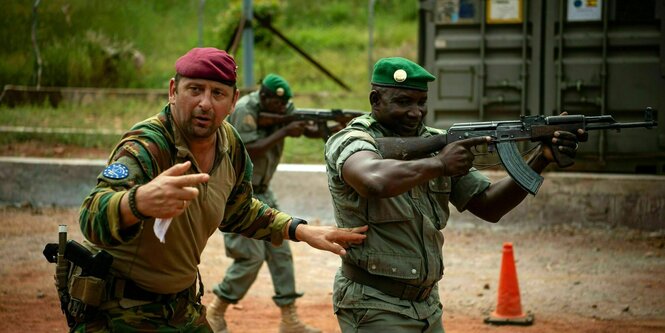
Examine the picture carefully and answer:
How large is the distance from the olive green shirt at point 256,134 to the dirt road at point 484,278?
117 cm

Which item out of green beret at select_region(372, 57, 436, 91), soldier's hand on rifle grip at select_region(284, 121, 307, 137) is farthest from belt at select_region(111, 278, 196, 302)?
soldier's hand on rifle grip at select_region(284, 121, 307, 137)

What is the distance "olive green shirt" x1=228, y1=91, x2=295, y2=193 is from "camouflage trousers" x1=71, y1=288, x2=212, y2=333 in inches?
136

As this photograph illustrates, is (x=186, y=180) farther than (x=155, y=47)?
No

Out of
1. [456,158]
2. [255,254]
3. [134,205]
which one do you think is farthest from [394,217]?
[255,254]

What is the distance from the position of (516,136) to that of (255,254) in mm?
3417

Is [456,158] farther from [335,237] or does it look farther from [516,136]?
[335,237]

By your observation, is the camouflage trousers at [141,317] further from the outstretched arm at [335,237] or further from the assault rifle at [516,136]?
the assault rifle at [516,136]

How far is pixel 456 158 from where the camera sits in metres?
4.07

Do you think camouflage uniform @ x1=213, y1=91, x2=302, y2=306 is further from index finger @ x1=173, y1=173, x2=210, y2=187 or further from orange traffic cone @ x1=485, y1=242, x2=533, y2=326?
index finger @ x1=173, y1=173, x2=210, y2=187

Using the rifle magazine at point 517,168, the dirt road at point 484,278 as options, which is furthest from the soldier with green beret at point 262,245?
the rifle magazine at point 517,168

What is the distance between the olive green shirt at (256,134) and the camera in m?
7.59

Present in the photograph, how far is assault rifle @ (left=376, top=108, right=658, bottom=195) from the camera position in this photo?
4.28 metres

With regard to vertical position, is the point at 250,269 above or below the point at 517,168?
below

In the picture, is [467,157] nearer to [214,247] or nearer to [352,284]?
[352,284]
